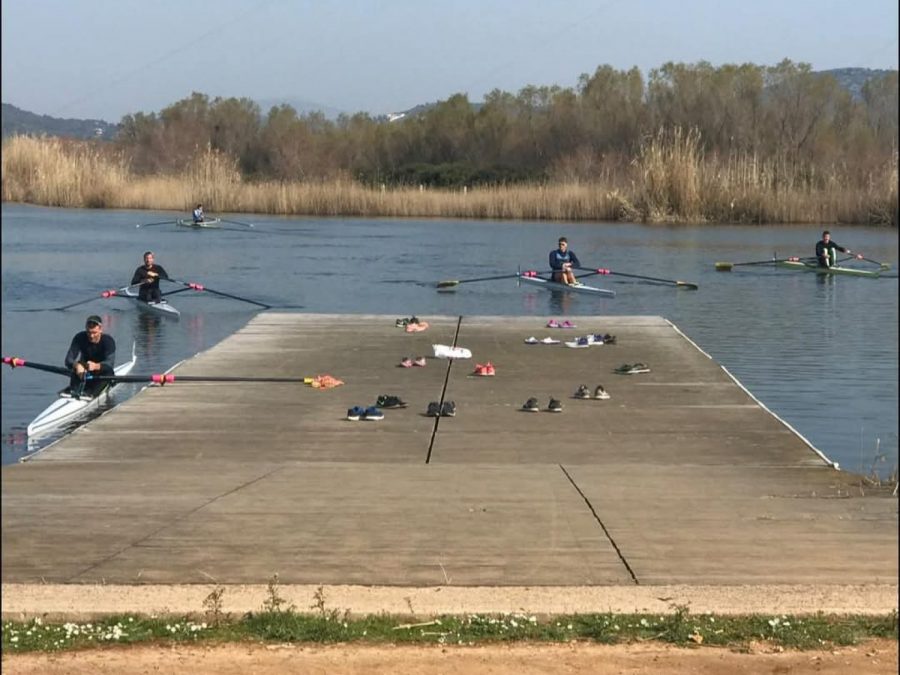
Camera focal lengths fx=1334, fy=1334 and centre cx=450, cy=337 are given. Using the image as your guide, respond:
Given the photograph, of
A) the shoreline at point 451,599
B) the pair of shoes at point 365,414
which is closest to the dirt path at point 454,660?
the shoreline at point 451,599

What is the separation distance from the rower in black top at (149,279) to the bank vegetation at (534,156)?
2.00 m

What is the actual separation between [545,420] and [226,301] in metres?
19.7

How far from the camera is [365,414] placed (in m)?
14.1

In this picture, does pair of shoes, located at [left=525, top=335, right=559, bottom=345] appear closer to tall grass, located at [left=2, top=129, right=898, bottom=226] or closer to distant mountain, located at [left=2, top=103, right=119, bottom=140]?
tall grass, located at [left=2, top=129, right=898, bottom=226]

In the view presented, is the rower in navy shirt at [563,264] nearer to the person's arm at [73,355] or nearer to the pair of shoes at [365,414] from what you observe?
the person's arm at [73,355]

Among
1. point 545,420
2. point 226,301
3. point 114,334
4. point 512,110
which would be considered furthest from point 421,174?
point 545,420

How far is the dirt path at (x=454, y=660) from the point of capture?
622 cm

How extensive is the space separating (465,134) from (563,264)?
42.3m

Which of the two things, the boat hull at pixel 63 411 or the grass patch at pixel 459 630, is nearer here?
the grass patch at pixel 459 630

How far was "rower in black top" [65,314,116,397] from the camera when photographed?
49.9ft

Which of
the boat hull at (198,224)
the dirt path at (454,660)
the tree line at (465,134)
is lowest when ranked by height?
the dirt path at (454,660)

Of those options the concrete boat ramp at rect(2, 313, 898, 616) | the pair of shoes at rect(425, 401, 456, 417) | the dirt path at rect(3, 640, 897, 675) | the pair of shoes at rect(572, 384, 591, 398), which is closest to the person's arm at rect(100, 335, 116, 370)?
the concrete boat ramp at rect(2, 313, 898, 616)

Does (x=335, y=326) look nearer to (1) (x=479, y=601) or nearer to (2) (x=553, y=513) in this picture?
(2) (x=553, y=513)

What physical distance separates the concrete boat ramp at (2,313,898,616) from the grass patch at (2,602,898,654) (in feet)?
0.66
